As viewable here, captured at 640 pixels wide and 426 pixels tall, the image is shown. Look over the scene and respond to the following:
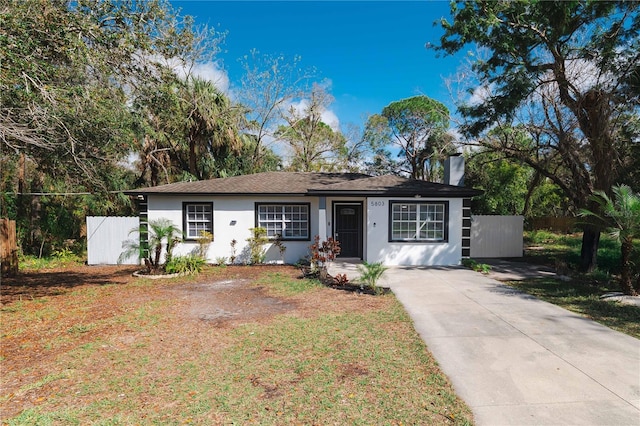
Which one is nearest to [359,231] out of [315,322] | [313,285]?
[313,285]

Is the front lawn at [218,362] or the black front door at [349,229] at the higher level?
the black front door at [349,229]

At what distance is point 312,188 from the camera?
1159 cm

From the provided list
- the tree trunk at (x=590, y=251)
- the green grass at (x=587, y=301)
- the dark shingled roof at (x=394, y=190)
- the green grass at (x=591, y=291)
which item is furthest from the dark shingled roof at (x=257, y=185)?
the tree trunk at (x=590, y=251)

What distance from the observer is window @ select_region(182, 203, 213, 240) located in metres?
12.0

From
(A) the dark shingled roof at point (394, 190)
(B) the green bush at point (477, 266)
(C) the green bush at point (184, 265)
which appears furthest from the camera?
(A) the dark shingled roof at point (394, 190)

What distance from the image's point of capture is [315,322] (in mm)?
5902

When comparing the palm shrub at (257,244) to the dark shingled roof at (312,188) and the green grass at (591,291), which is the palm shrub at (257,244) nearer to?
the dark shingled roof at (312,188)

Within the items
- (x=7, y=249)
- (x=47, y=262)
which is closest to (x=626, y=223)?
(x=7, y=249)

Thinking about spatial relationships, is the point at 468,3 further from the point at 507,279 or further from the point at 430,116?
the point at 430,116

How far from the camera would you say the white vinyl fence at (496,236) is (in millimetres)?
14034

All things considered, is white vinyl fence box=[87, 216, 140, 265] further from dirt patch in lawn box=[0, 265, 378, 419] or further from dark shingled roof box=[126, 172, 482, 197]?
dirt patch in lawn box=[0, 265, 378, 419]

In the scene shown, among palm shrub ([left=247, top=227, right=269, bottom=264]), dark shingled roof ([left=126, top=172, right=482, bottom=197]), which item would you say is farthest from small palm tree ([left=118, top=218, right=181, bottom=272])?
palm shrub ([left=247, top=227, right=269, bottom=264])

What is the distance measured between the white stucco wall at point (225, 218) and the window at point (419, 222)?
3820 mm

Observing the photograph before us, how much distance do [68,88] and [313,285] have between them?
661cm
